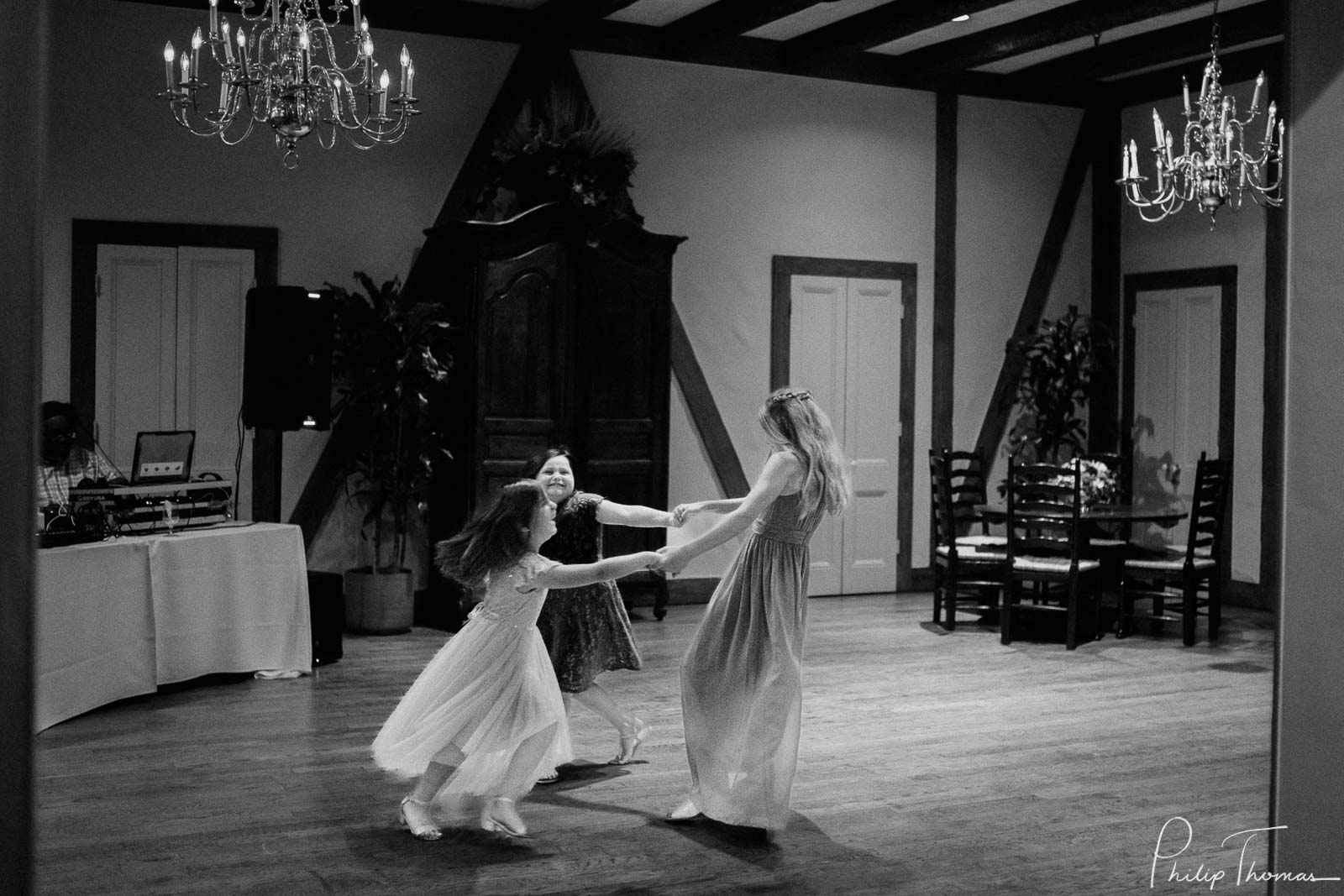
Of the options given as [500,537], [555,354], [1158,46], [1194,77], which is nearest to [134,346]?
[555,354]

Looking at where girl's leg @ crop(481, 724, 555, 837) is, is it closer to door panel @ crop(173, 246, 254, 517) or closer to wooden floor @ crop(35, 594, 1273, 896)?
wooden floor @ crop(35, 594, 1273, 896)

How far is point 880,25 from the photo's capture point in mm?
8555

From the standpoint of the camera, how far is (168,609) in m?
6.08

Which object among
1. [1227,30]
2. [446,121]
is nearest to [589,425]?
[446,121]

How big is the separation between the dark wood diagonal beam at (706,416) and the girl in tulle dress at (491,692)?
16.2 feet

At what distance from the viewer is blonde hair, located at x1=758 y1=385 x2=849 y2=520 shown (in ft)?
13.9

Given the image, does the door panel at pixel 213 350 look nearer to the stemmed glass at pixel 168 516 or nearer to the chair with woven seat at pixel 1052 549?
the stemmed glass at pixel 168 516

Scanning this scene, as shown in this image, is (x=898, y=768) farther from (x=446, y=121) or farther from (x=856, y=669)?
(x=446, y=121)

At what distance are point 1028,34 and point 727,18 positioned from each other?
6.21ft

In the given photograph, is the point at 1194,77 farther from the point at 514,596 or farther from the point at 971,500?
the point at 514,596

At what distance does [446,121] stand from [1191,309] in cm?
528

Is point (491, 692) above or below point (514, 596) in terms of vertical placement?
below

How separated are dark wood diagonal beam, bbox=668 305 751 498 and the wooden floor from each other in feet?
7.40
